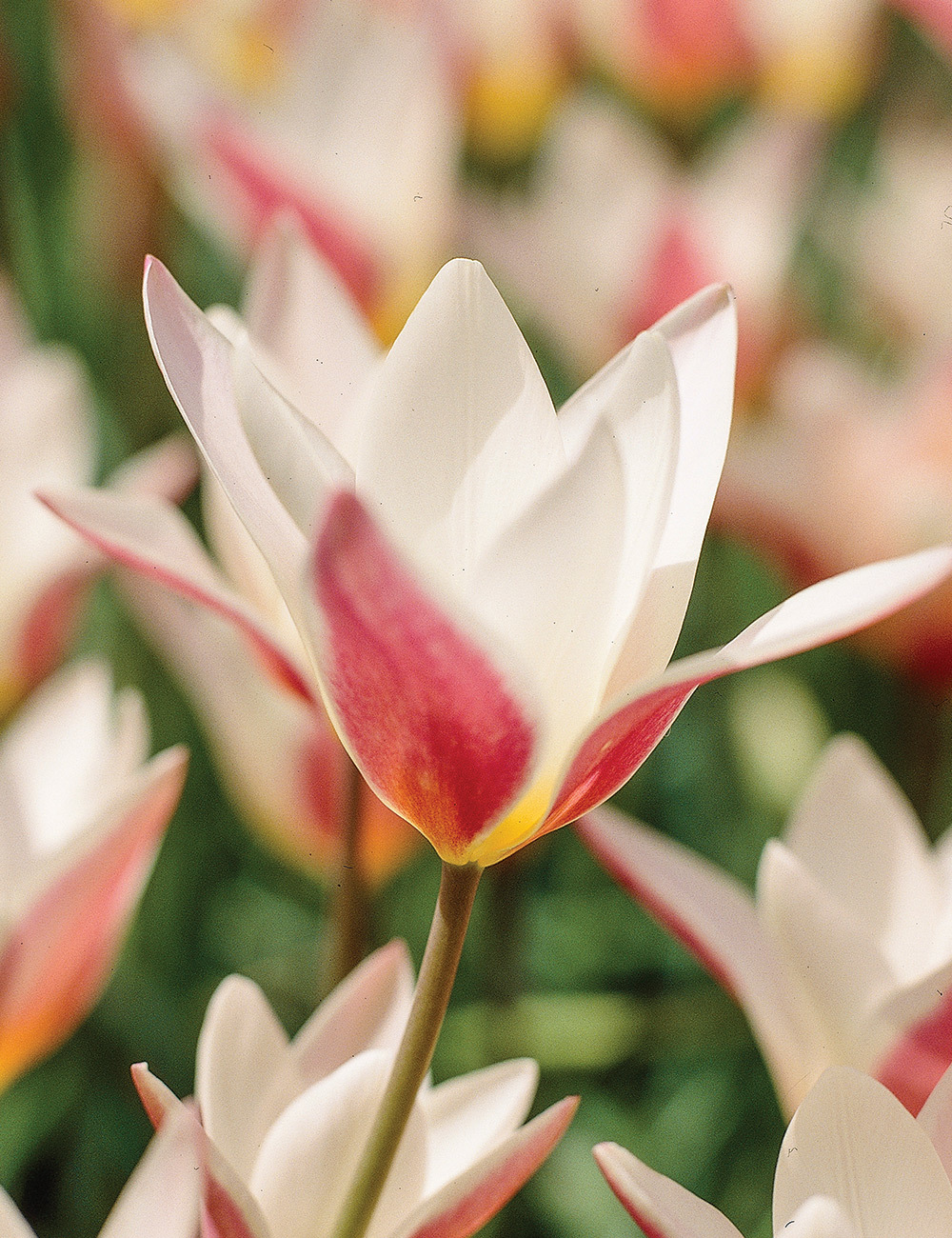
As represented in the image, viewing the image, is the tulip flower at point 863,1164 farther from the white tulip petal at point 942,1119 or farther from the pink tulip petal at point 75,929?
the pink tulip petal at point 75,929

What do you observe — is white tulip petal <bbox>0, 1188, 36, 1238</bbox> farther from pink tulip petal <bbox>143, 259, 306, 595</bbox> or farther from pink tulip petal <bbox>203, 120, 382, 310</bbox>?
pink tulip petal <bbox>203, 120, 382, 310</bbox>

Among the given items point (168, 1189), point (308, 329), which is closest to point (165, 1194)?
point (168, 1189)

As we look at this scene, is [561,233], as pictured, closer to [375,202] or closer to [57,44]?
[375,202]

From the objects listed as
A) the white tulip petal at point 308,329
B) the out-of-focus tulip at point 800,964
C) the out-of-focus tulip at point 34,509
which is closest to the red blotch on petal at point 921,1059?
the out-of-focus tulip at point 800,964

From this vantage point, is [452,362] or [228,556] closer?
[452,362]

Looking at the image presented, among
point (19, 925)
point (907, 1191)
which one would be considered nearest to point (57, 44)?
point (19, 925)

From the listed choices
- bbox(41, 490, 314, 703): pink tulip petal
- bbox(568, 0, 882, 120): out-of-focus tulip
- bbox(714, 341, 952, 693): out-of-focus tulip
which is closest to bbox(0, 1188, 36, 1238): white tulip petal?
bbox(41, 490, 314, 703): pink tulip petal
